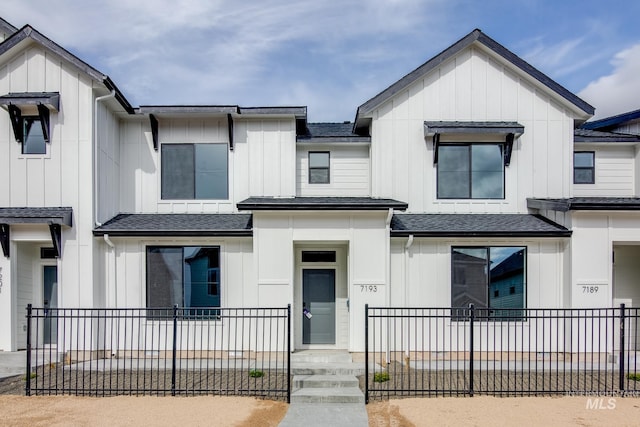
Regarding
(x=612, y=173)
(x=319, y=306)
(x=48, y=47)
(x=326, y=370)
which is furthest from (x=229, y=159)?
(x=612, y=173)

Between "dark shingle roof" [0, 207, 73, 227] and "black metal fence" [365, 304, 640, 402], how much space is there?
7.74m

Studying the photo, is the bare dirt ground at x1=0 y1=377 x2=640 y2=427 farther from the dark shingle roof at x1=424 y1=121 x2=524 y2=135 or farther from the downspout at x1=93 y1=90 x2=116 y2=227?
the dark shingle roof at x1=424 y1=121 x2=524 y2=135

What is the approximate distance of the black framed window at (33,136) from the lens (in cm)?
1227

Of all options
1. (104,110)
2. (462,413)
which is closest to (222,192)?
(104,110)

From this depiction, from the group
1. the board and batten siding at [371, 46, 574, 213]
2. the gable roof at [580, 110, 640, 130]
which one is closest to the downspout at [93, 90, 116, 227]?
the board and batten siding at [371, 46, 574, 213]

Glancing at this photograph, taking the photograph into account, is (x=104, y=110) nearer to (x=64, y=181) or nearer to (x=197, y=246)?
(x=64, y=181)

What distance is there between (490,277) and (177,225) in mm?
8139

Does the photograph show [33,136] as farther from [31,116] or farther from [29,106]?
[29,106]

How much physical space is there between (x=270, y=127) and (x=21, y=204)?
21.9ft

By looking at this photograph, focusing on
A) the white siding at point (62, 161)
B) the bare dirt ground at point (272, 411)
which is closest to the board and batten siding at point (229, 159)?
the white siding at point (62, 161)

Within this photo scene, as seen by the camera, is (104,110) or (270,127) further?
(270,127)

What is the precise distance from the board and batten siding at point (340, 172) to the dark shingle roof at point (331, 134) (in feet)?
0.91

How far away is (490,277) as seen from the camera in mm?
12336

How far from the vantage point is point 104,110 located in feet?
41.9
